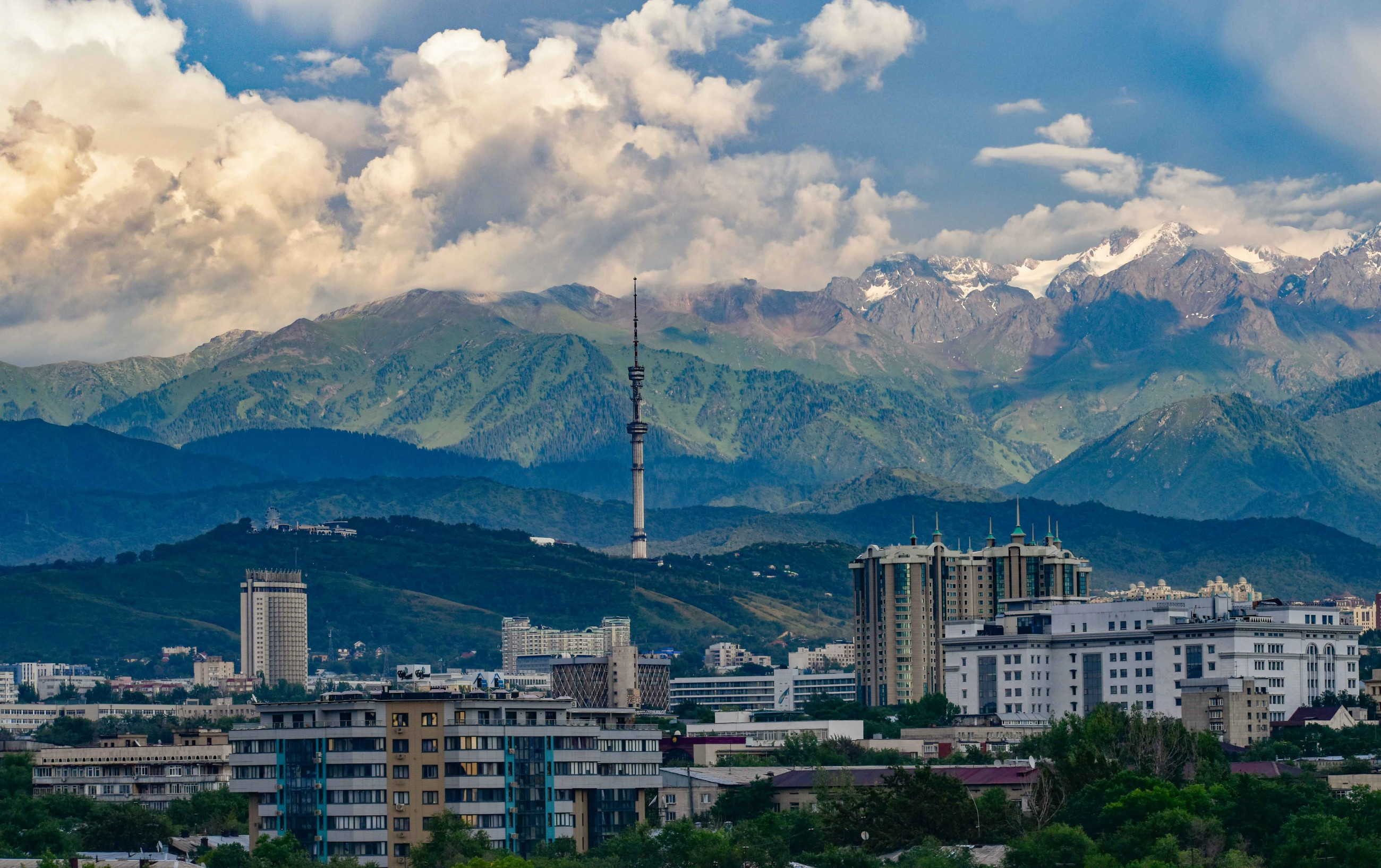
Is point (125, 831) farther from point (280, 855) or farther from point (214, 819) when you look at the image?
point (280, 855)

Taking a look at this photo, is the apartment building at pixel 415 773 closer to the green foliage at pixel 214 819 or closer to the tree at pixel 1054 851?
the green foliage at pixel 214 819

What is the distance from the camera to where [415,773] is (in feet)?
534

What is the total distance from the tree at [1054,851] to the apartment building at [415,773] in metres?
32.2

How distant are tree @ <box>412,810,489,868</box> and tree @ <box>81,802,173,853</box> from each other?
30413mm

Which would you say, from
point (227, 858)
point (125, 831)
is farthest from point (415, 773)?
point (125, 831)

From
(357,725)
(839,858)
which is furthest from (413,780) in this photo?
(839,858)

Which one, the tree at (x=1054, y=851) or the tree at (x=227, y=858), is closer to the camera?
the tree at (x=1054, y=851)

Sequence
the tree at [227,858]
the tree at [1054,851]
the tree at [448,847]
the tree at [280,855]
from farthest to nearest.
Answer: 1. the tree at [227,858]
2. the tree at [448,847]
3. the tree at [280,855]
4. the tree at [1054,851]

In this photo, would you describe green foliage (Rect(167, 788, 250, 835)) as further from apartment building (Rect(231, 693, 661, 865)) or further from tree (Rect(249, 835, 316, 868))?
tree (Rect(249, 835, 316, 868))

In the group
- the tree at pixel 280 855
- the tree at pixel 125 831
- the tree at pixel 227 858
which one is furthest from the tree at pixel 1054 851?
the tree at pixel 125 831

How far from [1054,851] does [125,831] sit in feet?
227

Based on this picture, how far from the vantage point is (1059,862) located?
5792 inches

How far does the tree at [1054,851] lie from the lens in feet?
481

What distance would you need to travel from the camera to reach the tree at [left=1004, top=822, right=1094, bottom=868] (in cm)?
14675
